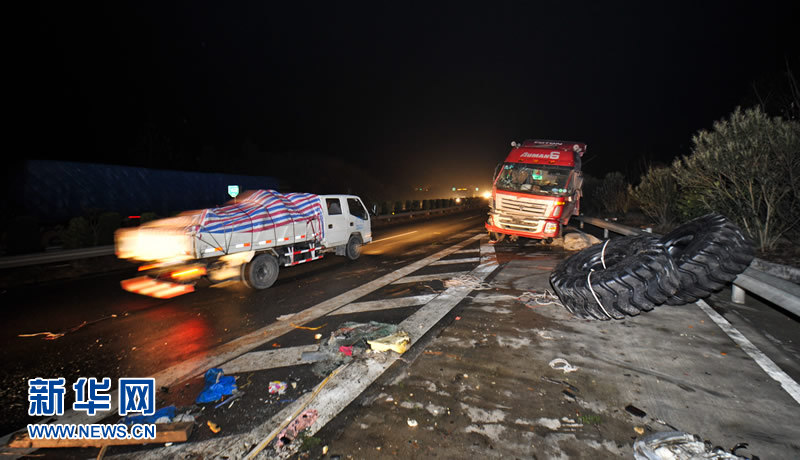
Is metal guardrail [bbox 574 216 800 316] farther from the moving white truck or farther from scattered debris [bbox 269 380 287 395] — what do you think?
the moving white truck

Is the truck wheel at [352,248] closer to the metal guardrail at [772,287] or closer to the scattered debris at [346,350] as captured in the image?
the scattered debris at [346,350]

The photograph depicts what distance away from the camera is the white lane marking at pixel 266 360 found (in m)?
3.77

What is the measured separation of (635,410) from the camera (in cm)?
282

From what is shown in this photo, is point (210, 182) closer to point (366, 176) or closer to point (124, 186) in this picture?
point (124, 186)

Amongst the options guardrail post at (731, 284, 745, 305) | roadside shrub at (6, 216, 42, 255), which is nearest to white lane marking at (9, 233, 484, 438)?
guardrail post at (731, 284, 745, 305)

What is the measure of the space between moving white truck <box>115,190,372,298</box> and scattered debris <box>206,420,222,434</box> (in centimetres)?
Answer: 402

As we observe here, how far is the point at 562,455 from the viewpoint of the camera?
2.36 m

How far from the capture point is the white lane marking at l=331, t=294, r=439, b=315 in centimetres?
561

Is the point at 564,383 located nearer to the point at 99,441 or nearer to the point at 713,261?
the point at 713,261

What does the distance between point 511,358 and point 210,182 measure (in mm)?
21576

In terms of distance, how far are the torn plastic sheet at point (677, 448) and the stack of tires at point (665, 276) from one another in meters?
2.07

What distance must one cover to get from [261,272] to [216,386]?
4.04m

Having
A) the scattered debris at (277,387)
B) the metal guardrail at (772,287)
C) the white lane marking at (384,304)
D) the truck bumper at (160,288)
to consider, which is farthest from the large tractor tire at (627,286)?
the truck bumper at (160,288)

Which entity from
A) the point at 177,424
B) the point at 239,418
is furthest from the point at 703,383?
the point at 177,424
